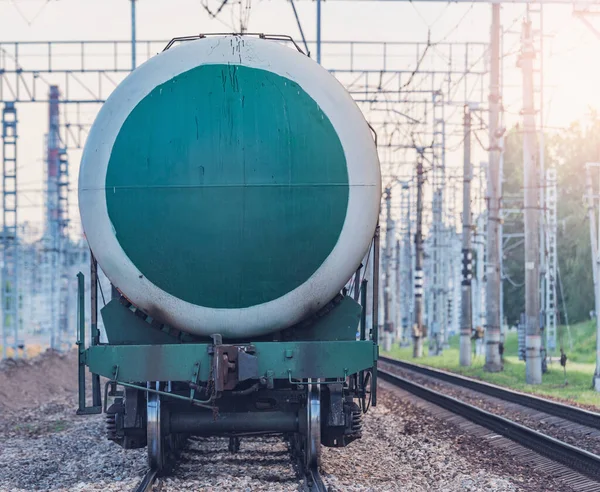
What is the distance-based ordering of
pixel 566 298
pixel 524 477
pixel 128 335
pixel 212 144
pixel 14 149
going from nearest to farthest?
pixel 212 144 < pixel 128 335 < pixel 524 477 < pixel 14 149 < pixel 566 298

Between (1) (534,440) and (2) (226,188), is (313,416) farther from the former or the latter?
(1) (534,440)

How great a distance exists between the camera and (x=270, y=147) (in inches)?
304

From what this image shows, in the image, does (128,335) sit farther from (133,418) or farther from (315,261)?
(315,261)

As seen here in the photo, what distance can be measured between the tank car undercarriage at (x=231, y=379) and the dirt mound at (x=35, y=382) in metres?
10.1

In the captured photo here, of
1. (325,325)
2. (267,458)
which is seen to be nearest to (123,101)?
(325,325)

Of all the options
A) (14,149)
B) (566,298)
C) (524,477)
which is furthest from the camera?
(566,298)

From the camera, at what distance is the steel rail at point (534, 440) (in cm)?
984

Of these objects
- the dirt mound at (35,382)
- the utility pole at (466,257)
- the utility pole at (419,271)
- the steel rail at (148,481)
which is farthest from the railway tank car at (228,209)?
the utility pole at (419,271)

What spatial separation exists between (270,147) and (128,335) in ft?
6.76

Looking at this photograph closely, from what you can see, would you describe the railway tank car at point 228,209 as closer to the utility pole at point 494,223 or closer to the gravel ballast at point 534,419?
the gravel ballast at point 534,419

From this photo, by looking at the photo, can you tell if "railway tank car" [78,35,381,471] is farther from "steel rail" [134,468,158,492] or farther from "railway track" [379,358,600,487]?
"railway track" [379,358,600,487]

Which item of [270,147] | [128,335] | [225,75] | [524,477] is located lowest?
[524,477]

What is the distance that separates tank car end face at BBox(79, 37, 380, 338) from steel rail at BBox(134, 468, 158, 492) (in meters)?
1.36

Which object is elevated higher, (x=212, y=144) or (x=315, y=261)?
(x=212, y=144)
